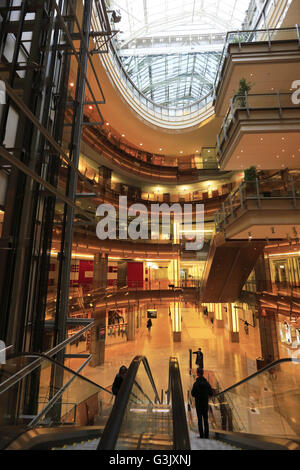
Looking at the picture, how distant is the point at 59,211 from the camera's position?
5.43 meters

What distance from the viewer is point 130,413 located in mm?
2361

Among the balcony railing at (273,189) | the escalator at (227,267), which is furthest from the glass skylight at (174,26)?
the escalator at (227,267)

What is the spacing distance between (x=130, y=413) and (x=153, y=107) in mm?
21737

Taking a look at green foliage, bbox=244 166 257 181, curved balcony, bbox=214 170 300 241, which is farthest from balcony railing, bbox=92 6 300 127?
curved balcony, bbox=214 170 300 241

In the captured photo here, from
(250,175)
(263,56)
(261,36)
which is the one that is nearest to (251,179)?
(250,175)

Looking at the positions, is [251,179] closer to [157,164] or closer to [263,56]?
[263,56]

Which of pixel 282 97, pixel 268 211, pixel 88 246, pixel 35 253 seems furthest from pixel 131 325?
pixel 282 97

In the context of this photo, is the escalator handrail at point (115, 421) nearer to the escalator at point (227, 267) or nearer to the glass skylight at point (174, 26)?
the escalator at point (227, 267)

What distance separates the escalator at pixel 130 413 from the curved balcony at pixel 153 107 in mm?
14394

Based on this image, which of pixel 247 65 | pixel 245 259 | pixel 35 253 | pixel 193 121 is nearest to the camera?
pixel 35 253

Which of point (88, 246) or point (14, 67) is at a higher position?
point (14, 67)

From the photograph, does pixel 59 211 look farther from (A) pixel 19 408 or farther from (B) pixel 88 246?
(B) pixel 88 246

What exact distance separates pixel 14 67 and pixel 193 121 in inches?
725

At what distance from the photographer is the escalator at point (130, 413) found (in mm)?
1855
